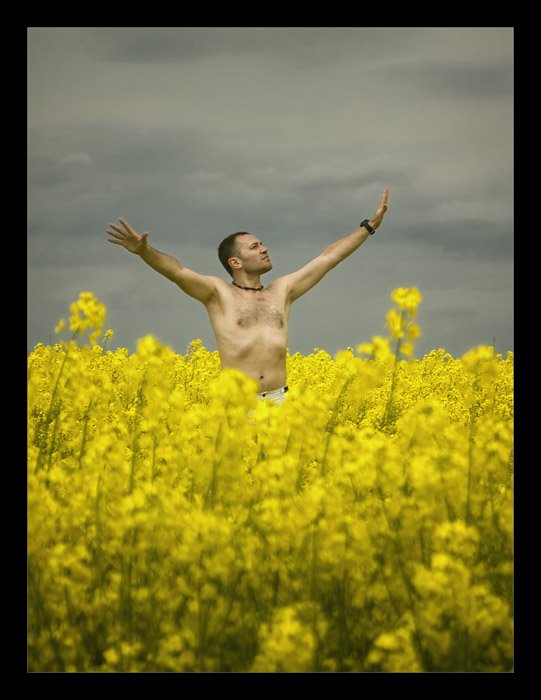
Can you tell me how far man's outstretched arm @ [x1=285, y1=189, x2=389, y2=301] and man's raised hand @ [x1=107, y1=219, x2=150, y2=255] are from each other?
32.1 inches

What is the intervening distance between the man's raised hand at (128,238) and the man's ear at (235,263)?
0.79m

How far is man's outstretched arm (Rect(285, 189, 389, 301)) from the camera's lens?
403 centimetres

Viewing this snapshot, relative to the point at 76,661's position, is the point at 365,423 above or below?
above

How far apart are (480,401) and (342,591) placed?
8.50ft

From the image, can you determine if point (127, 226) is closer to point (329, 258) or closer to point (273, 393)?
point (329, 258)

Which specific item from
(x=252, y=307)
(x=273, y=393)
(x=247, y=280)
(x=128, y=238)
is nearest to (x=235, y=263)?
(x=247, y=280)

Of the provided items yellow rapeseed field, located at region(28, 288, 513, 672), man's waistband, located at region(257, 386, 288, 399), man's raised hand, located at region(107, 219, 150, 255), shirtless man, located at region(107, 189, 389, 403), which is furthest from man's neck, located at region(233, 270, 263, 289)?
yellow rapeseed field, located at region(28, 288, 513, 672)

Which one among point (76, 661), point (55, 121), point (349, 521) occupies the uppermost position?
point (55, 121)

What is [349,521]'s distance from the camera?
2.75 metres

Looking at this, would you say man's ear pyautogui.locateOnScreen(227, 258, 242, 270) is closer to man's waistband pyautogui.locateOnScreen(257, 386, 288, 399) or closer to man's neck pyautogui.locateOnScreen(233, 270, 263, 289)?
man's neck pyautogui.locateOnScreen(233, 270, 263, 289)

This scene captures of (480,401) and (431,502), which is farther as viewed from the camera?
(480,401)
